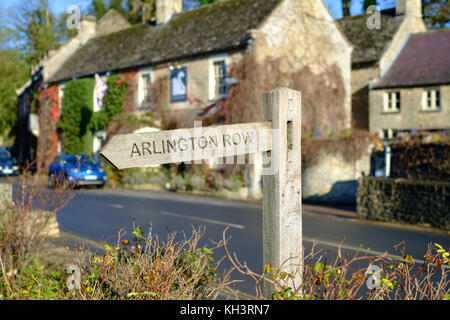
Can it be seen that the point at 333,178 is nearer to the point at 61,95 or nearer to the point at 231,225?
the point at 231,225

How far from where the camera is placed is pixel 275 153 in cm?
357

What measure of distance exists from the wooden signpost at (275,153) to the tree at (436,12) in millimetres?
35866

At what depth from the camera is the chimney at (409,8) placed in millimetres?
32000

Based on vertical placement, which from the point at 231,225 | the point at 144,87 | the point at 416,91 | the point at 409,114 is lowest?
the point at 231,225

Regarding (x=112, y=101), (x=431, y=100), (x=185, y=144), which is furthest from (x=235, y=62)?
(x=185, y=144)

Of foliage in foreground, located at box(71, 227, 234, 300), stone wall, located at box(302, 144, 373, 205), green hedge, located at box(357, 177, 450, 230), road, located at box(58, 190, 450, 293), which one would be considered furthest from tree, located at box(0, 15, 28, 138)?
foliage in foreground, located at box(71, 227, 234, 300)

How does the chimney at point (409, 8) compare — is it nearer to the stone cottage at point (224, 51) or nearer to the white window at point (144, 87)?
the stone cottage at point (224, 51)

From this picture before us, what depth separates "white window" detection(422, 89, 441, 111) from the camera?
27531 millimetres

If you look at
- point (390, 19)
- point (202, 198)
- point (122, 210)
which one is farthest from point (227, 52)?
point (390, 19)

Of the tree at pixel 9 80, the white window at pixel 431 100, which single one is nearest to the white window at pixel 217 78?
the white window at pixel 431 100

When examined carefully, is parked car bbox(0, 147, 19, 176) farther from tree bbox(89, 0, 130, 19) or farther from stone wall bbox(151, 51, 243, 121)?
tree bbox(89, 0, 130, 19)

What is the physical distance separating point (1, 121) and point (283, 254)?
46434 mm

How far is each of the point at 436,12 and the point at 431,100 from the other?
11.3m

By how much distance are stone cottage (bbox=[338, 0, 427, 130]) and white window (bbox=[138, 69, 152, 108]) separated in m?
12.2
